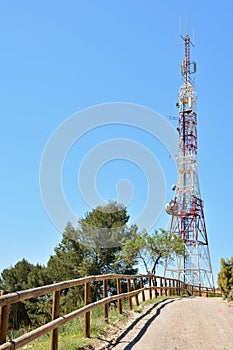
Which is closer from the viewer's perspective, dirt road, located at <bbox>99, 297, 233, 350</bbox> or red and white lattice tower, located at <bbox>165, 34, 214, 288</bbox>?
dirt road, located at <bbox>99, 297, 233, 350</bbox>

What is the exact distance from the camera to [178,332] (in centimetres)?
809

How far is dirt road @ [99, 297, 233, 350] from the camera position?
22.6 ft

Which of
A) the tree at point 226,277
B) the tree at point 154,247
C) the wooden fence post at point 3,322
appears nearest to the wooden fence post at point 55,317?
the wooden fence post at point 3,322

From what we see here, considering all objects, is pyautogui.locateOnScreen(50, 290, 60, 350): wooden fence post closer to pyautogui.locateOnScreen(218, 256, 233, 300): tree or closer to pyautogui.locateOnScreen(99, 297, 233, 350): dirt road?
pyautogui.locateOnScreen(99, 297, 233, 350): dirt road

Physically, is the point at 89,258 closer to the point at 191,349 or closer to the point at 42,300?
the point at 42,300

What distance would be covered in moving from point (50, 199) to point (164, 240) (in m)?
10.9

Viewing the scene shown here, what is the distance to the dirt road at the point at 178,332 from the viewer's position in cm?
689

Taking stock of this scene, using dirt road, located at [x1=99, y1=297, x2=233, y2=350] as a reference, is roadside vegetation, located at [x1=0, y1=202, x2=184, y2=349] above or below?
above

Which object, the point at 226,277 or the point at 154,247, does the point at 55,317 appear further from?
the point at 154,247

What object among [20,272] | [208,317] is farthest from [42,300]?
[208,317]

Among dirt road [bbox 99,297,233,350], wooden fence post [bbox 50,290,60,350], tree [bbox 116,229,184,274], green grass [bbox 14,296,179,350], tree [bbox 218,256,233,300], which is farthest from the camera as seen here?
tree [bbox 116,229,184,274]

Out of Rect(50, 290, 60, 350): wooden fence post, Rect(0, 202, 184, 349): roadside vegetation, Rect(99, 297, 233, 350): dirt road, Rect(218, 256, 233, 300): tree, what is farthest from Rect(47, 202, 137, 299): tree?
Rect(50, 290, 60, 350): wooden fence post

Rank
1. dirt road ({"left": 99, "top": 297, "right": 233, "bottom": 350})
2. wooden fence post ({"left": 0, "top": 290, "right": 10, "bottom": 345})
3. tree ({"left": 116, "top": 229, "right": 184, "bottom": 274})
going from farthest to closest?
tree ({"left": 116, "top": 229, "right": 184, "bottom": 274}) → dirt road ({"left": 99, "top": 297, "right": 233, "bottom": 350}) → wooden fence post ({"left": 0, "top": 290, "right": 10, "bottom": 345})

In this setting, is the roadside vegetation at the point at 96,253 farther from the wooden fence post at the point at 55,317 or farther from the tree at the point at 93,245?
the wooden fence post at the point at 55,317
